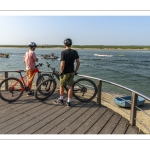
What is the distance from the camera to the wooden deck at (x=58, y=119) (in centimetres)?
338

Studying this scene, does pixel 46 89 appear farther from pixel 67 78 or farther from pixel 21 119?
pixel 21 119

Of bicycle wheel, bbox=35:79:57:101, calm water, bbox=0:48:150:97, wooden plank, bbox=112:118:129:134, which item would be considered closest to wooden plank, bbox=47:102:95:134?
wooden plank, bbox=112:118:129:134

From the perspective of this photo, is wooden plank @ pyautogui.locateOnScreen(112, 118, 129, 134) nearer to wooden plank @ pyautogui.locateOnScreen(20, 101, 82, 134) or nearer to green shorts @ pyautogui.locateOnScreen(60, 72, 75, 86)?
wooden plank @ pyautogui.locateOnScreen(20, 101, 82, 134)

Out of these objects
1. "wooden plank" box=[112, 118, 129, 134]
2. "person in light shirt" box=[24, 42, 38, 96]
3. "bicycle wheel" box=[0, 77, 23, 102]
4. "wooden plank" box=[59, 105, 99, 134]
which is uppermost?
"person in light shirt" box=[24, 42, 38, 96]

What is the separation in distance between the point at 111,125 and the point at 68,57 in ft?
6.14

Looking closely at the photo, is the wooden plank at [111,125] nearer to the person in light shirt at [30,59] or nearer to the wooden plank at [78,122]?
the wooden plank at [78,122]

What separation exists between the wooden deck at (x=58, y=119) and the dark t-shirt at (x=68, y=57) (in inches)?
40.0

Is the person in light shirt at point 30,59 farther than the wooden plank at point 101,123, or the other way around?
the person in light shirt at point 30,59

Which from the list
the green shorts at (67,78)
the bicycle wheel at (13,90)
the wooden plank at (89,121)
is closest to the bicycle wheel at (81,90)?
the green shorts at (67,78)

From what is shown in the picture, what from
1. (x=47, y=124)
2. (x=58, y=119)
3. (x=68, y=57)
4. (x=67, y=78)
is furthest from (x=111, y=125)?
(x=68, y=57)

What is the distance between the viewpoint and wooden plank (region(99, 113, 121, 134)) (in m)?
3.38

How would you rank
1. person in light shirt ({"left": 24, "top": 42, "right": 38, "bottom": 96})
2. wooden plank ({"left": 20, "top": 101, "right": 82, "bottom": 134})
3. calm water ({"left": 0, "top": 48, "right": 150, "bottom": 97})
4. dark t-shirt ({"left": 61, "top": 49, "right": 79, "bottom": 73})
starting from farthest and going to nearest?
calm water ({"left": 0, "top": 48, "right": 150, "bottom": 97}), person in light shirt ({"left": 24, "top": 42, "right": 38, "bottom": 96}), dark t-shirt ({"left": 61, "top": 49, "right": 79, "bottom": 73}), wooden plank ({"left": 20, "top": 101, "right": 82, "bottom": 134})

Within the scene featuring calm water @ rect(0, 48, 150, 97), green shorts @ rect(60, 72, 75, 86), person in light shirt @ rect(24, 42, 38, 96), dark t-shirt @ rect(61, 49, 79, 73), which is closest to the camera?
dark t-shirt @ rect(61, 49, 79, 73)
